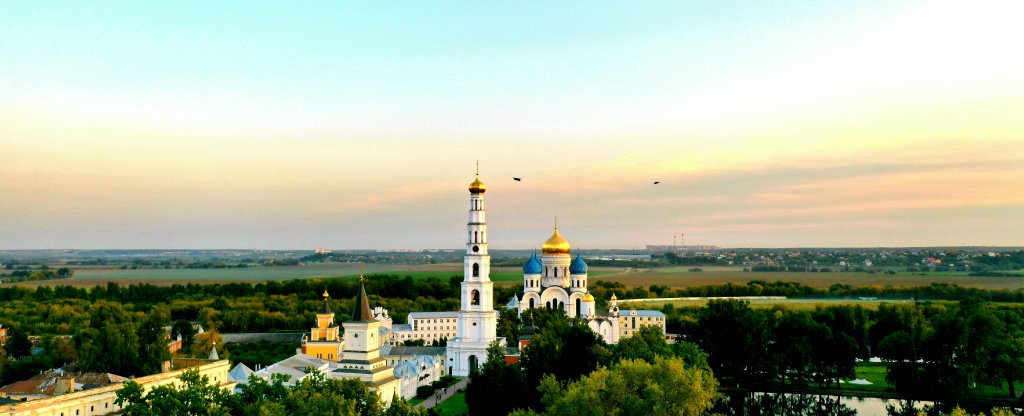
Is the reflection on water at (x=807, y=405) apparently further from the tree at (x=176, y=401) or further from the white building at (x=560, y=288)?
the white building at (x=560, y=288)

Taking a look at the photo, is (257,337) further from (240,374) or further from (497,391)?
(497,391)

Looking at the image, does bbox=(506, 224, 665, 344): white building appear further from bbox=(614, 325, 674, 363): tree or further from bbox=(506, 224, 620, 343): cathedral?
bbox=(614, 325, 674, 363): tree

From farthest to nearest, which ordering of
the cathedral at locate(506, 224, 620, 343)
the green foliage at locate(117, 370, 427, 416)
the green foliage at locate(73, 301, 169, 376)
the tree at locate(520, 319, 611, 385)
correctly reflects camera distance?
the cathedral at locate(506, 224, 620, 343) < the green foliage at locate(73, 301, 169, 376) < the tree at locate(520, 319, 611, 385) < the green foliage at locate(117, 370, 427, 416)

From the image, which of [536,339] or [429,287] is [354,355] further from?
[429,287]

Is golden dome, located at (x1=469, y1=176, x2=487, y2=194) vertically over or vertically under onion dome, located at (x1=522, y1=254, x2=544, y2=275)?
over

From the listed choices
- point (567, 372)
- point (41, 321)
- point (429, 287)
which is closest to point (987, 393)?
point (567, 372)

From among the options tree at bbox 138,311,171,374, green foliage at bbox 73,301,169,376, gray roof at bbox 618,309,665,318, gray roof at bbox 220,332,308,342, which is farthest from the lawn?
gray roof at bbox 618,309,665,318

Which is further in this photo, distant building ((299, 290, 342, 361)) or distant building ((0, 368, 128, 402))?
distant building ((299, 290, 342, 361))
